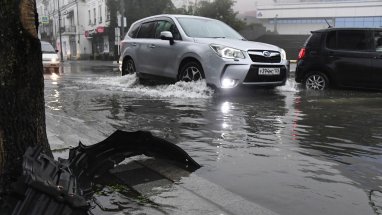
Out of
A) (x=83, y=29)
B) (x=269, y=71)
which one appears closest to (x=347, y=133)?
(x=269, y=71)

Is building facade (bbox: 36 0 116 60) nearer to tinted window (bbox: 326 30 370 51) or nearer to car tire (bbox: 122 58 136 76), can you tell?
car tire (bbox: 122 58 136 76)

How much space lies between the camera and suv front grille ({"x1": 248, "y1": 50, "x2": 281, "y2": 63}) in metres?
8.09

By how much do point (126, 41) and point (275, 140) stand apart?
670 cm

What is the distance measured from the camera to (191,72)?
8.55 metres

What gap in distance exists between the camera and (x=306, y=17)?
7025cm

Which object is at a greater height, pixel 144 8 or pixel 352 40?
pixel 144 8

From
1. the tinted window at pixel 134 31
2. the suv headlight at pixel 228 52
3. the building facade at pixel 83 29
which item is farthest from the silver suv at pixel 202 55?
the building facade at pixel 83 29

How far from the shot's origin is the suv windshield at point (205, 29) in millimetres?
8836

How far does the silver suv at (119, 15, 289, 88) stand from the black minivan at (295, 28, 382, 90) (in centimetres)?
156

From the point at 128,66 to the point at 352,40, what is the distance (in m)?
5.25

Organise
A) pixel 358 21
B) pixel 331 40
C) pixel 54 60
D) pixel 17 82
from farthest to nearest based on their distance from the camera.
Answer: pixel 358 21 < pixel 54 60 < pixel 331 40 < pixel 17 82

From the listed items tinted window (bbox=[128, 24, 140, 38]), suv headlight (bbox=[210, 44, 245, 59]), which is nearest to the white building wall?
tinted window (bbox=[128, 24, 140, 38])

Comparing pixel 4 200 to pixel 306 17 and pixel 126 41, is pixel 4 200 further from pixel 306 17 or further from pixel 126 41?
pixel 306 17

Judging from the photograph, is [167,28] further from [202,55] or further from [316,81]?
[316,81]
